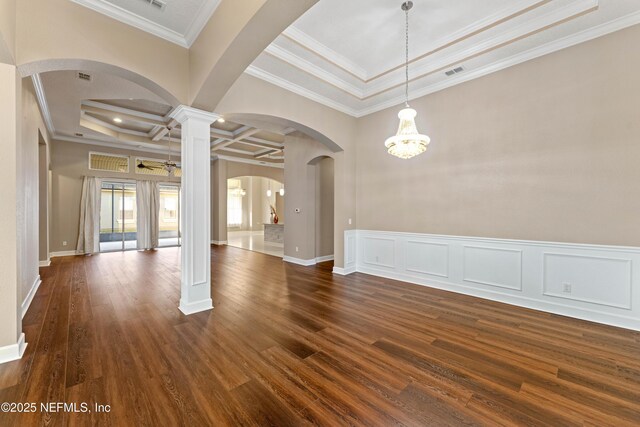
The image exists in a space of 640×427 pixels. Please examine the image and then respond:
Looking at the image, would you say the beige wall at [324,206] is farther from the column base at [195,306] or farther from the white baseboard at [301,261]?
the column base at [195,306]

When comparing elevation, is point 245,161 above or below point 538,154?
above

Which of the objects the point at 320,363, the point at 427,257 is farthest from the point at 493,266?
→ the point at 320,363

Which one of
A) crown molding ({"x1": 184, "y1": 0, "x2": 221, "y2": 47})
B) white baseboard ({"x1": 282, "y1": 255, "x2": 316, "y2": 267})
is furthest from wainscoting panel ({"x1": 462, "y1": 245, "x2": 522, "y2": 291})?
crown molding ({"x1": 184, "y1": 0, "x2": 221, "y2": 47})

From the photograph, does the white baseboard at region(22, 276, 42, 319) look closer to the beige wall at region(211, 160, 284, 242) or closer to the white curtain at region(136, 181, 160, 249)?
the white curtain at region(136, 181, 160, 249)

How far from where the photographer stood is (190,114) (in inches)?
132

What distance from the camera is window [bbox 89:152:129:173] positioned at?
801 centimetres

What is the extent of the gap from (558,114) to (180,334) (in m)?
5.50

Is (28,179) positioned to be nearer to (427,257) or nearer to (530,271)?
(427,257)

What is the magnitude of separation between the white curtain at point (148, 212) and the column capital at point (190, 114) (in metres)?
6.93

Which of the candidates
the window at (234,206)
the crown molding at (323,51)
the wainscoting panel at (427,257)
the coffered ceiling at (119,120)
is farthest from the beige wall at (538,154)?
the window at (234,206)

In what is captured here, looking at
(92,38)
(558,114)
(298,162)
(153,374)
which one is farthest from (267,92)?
(558,114)

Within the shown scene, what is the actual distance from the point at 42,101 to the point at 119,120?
222 cm

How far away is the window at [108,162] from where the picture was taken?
8015mm

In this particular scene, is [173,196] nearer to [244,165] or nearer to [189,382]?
[244,165]
